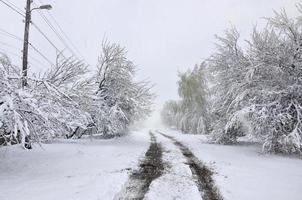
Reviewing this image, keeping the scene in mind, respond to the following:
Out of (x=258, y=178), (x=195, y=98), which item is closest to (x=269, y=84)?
(x=258, y=178)

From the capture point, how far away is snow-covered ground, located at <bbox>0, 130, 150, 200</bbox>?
268 inches

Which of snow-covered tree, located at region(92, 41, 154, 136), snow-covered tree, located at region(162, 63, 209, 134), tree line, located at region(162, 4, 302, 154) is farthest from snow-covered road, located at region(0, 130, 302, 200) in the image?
snow-covered tree, located at region(162, 63, 209, 134)

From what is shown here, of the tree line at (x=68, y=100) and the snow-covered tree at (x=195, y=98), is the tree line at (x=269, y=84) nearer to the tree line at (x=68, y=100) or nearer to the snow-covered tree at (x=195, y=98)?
the tree line at (x=68, y=100)

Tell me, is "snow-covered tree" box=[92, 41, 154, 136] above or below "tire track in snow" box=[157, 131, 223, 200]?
above

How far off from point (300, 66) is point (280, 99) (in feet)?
5.99

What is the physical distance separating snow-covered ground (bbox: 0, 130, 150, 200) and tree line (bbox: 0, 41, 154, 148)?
3.21ft

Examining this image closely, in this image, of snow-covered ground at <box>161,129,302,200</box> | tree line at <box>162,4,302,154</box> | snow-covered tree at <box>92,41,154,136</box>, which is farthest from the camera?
snow-covered tree at <box>92,41,154,136</box>

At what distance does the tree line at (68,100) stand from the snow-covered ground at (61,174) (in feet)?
3.21

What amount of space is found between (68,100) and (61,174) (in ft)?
11.4

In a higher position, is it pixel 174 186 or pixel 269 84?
pixel 269 84

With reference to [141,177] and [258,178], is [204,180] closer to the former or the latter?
[258,178]

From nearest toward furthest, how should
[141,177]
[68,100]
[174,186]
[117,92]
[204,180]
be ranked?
[174,186] < [204,180] < [141,177] < [68,100] < [117,92]

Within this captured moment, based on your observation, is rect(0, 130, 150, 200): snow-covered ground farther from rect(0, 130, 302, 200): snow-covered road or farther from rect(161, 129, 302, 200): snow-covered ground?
rect(161, 129, 302, 200): snow-covered ground

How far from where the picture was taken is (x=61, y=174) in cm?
909
